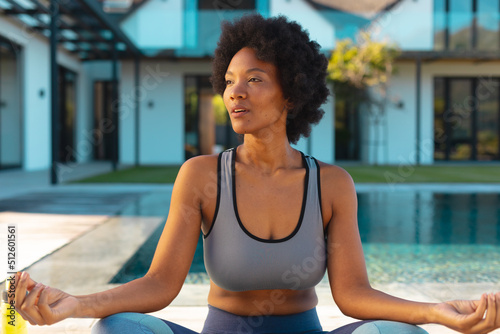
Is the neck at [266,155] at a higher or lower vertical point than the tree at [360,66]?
lower

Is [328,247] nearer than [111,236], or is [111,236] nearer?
[328,247]

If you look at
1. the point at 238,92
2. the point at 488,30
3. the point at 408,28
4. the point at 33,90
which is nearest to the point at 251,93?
the point at 238,92

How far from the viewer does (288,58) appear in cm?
148

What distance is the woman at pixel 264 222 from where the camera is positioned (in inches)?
54.9

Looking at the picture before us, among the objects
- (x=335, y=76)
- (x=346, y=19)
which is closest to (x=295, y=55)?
(x=335, y=76)

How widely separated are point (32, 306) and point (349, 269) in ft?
2.70

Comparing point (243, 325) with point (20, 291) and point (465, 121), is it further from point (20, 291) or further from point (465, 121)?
point (465, 121)

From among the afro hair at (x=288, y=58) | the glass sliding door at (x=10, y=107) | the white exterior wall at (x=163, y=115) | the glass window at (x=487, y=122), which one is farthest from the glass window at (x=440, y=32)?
the afro hair at (x=288, y=58)

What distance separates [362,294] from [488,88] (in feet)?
60.0

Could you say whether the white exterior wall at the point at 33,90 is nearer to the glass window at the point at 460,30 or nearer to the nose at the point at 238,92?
the nose at the point at 238,92

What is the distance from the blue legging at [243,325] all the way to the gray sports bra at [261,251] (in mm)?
95

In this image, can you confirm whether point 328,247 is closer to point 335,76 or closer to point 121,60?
point 335,76

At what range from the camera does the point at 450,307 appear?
1.18 m

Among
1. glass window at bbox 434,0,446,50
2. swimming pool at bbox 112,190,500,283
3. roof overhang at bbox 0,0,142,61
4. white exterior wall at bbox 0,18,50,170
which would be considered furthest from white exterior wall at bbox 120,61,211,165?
swimming pool at bbox 112,190,500,283
